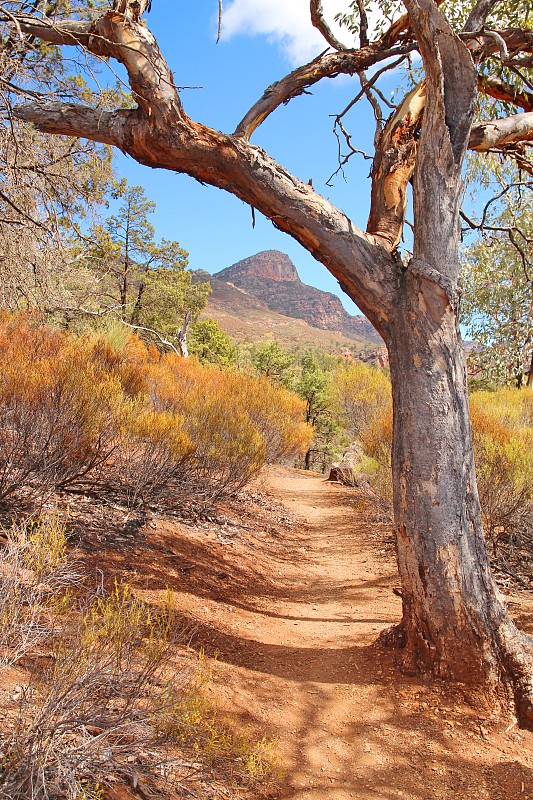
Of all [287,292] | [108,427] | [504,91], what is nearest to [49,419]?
[108,427]

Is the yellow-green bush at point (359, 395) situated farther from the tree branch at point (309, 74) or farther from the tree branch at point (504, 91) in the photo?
the tree branch at point (309, 74)

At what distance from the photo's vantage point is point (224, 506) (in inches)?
315

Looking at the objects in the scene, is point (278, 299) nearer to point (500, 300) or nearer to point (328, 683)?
point (500, 300)

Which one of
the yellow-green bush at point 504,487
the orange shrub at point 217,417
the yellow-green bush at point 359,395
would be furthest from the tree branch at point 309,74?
the yellow-green bush at point 359,395

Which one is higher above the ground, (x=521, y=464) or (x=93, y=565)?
(x=521, y=464)

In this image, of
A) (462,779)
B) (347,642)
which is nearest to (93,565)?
(347,642)

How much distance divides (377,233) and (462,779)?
11.0 feet

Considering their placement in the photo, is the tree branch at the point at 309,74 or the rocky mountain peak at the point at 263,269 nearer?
the tree branch at the point at 309,74

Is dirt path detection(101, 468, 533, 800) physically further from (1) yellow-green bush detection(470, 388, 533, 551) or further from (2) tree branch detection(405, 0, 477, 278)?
(2) tree branch detection(405, 0, 477, 278)

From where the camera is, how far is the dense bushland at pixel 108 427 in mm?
4531

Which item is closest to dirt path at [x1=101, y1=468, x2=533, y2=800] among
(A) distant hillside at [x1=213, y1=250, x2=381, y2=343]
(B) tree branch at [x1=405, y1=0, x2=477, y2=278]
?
(B) tree branch at [x1=405, y1=0, x2=477, y2=278]

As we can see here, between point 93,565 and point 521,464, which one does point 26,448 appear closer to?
point 93,565

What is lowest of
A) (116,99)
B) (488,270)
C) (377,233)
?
(377,233)

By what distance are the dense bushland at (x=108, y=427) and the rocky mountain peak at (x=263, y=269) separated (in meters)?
184
